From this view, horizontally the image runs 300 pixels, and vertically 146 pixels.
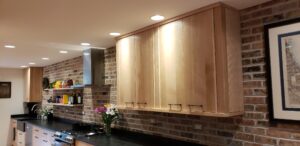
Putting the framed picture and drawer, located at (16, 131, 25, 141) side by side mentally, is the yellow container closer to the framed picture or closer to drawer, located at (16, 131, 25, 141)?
drawer, located at (16, 131, 25, 141)

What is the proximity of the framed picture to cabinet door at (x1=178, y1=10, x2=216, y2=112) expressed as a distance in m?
6.17

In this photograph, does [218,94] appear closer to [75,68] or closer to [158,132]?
[158,132]

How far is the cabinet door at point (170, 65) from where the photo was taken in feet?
7.55

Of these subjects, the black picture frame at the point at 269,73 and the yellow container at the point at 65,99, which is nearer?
the black picture frame at the point at 269,73

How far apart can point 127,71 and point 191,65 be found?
3.28 feet

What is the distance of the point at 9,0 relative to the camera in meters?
1.89

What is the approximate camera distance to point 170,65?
2.39 metres

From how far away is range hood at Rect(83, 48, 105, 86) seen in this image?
3.92 m

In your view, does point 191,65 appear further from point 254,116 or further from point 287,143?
point 287,143

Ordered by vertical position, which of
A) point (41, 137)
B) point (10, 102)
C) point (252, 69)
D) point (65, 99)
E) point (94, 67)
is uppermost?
point (94, 67)

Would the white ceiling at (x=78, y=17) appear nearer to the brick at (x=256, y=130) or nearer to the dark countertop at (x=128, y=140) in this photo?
the brick at (x=256, y=130)

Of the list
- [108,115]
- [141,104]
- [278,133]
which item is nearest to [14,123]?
[108,115]

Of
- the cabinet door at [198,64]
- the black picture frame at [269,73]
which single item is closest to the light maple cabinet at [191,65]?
the cabinet door at [198,64]

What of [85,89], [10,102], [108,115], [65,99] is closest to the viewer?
[108,115]
